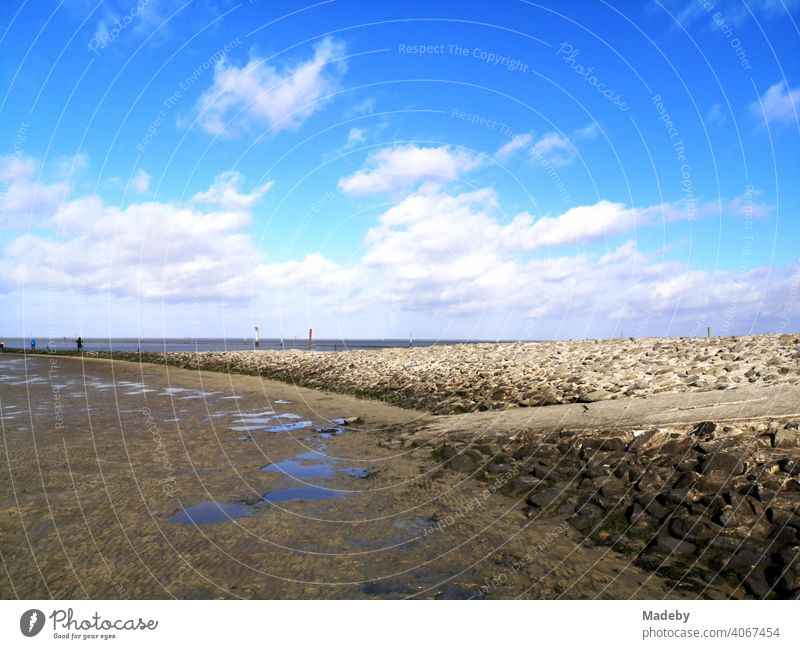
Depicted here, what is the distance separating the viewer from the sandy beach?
604 centimetres

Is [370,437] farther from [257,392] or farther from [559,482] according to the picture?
[257,392]

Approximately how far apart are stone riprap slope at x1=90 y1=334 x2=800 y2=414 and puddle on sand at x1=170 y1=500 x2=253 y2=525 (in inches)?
410

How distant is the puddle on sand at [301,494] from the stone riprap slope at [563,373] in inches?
340

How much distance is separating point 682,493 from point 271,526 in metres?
6.97

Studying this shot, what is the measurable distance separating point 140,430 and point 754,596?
16.3 m

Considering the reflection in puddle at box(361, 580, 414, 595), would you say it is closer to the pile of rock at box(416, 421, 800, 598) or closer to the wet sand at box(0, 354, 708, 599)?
the wet sand at box(0, 354, 708, 599)

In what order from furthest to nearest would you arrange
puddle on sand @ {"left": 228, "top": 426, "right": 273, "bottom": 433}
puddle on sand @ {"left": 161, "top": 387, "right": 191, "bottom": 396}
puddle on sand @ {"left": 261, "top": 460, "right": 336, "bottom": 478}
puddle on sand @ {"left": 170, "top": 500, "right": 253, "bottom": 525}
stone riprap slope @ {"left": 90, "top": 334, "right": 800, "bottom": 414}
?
puddle on sand @ {"left": 161, "top": 387, "right": 191, "bottom": 396}, puddle on sand @ {"left": 228, "top": 426, "right": 273, "bottom": 433}, stone riprap slope @ {"left": 90, "top": 334, "right": 800, "bottom": 414}, puddle on sand @ {"left": 261, "top": 460, "right": 336, "bottom": 478}, puddle on sand @ {"left": 170, "top": 500, "right": 253, "bottom": 525}

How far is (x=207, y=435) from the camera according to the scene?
15.1m

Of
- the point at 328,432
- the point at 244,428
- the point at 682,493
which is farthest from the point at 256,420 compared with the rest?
the point at 682,493

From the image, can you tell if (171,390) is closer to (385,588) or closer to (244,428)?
(244,428)

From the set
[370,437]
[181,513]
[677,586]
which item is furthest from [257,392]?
[677,586]

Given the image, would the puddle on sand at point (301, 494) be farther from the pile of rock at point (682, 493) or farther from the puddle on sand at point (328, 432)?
the puddle on sand at point (328, 432)

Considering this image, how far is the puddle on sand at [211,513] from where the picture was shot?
26.2ft

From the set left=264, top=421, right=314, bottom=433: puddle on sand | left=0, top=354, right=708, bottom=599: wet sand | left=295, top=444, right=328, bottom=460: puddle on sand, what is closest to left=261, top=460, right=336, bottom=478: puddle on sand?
left=0, top=354, right=708, bottom=599: wet sand
